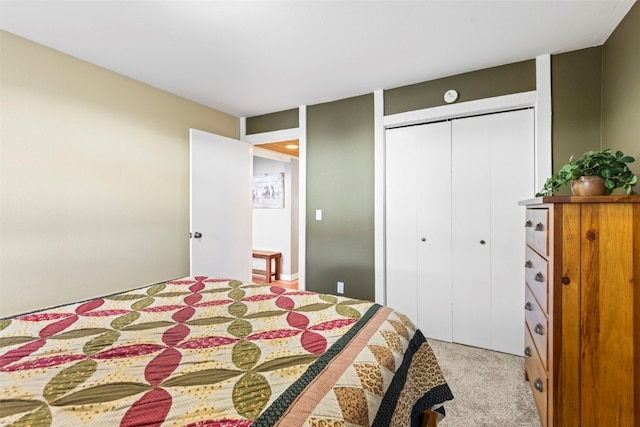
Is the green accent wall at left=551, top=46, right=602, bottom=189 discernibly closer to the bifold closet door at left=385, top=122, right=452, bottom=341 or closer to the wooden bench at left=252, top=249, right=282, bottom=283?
the bifold closet door at left=385, top=122, right=452, bottom=341

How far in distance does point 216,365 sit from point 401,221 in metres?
2.30

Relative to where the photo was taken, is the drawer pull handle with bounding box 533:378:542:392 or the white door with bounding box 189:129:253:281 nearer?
the drawer pull handle with bounding box 533:378:542:392

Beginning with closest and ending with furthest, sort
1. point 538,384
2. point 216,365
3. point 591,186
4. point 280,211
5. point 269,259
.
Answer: point 216,365
point 591,186
point 538,384
point 269,259
point 280,211

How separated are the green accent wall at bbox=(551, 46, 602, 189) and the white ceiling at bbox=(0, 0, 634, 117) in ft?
0.33

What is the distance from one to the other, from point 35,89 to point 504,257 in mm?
3744

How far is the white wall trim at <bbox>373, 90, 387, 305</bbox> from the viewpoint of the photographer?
9.73 feet

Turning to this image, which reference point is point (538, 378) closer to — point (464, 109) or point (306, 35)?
point (464, 109)

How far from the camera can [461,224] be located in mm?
2646

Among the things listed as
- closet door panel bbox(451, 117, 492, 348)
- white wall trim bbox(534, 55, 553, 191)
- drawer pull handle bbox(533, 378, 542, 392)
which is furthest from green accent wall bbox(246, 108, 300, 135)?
drawer pull handle bbox(533, 378, 542, 392)

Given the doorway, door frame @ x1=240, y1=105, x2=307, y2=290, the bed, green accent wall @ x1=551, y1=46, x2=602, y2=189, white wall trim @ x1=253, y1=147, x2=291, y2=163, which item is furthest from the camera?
the doorway

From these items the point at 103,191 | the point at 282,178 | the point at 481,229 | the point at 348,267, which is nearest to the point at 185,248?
the point at 103,191

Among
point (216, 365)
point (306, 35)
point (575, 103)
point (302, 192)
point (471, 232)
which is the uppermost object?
point (306, 35)

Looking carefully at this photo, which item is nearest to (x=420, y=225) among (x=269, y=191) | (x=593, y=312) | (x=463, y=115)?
(x=463, y=115)

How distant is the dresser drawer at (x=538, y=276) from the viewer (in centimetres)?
147
